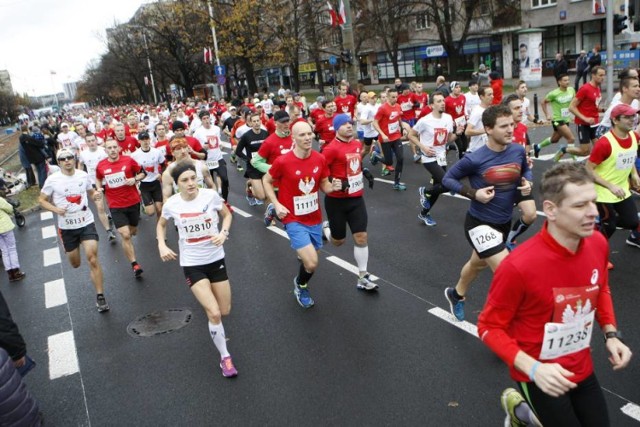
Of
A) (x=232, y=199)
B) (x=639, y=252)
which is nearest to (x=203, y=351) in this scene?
(x=639, y=252)

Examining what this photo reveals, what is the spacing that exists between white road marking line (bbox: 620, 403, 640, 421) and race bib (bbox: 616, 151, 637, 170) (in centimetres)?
275

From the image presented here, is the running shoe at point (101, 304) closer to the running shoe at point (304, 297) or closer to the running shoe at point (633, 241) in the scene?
the running shoe at point (304, 297)

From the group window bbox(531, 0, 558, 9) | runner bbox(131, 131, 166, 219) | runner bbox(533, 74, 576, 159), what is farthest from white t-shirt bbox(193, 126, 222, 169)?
window bbox(531, 0, 558, 9)

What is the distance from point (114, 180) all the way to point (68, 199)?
3.91 feet

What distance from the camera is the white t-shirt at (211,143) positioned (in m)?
11.2

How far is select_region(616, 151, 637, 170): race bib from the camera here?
5586 millimetres

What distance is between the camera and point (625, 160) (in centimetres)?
562

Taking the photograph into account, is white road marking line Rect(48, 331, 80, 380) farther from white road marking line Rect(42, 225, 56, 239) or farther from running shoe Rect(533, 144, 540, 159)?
running shoe Rect(533, 144, 540, 159)

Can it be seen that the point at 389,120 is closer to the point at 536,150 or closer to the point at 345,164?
the point at 536,150

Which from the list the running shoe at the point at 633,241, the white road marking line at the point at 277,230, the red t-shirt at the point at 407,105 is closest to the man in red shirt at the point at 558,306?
the running shoe at the point at 633,241

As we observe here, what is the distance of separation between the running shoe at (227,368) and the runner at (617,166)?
13.1ft

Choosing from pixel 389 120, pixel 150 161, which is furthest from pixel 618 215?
pixel 150 161

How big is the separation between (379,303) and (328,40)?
140 feet

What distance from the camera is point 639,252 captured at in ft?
21.7
